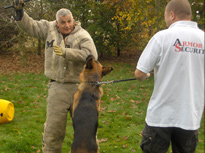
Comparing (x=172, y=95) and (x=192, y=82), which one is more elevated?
(x=192, y=82)

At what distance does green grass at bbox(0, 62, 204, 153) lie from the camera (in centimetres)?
524

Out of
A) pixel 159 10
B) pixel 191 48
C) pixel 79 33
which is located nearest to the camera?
pixel 191 48

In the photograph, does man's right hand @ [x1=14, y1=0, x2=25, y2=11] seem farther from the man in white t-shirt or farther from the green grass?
the green grass

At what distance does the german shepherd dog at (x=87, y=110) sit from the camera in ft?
10.1

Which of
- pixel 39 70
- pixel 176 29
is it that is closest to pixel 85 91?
pixel 176 29

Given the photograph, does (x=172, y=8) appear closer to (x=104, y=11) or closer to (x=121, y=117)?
(x=121, y=117)

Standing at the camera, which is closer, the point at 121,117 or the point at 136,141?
the point at 136,141

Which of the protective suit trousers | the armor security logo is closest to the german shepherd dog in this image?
the protective suit trousers

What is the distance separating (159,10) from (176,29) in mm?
8569

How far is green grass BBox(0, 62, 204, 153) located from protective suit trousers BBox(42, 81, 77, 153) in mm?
1198

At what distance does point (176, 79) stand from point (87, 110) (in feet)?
5.13

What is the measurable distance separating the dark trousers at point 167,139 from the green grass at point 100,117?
4.62 feet

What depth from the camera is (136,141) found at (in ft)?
18.5

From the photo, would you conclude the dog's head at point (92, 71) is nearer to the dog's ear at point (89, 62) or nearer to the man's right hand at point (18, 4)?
the dog's ear at point (89, 62)
